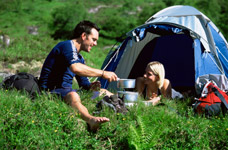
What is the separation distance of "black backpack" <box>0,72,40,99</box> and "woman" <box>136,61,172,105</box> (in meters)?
1.82

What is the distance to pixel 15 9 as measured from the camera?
91.3ft

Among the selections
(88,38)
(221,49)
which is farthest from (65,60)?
(221,49)

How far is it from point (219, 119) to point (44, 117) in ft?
7.35

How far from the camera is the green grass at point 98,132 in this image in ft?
9.61

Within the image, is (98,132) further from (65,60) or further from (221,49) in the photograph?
(221,49)

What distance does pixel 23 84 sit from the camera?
372 centimetres

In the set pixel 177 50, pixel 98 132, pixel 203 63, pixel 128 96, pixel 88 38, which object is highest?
pixel 88 38

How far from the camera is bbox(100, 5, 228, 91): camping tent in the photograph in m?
4.68

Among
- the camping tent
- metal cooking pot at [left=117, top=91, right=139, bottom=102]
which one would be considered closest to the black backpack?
metal cooking pot at [left=117, top=91, right=139, bottom=102]

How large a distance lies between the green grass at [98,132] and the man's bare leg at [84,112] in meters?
0.07

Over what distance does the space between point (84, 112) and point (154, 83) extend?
1730 mm

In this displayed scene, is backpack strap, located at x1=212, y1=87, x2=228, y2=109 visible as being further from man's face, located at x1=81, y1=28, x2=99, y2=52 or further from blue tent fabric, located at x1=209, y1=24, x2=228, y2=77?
man's face, located at x1=81, y1=28, x2=99, y2=52

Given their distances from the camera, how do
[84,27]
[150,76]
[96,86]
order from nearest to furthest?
[84,27]
[96,86]
[150,76]

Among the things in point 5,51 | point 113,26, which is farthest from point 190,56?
point 113,26
